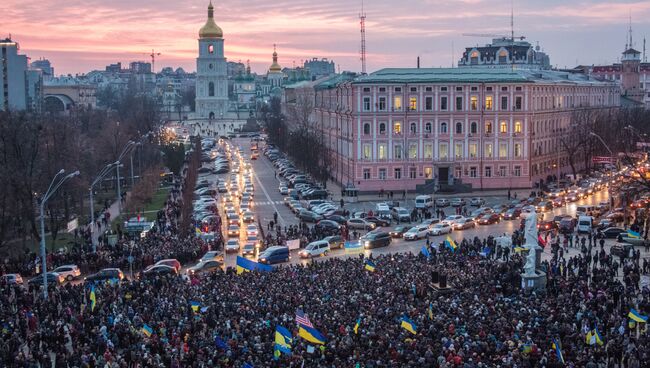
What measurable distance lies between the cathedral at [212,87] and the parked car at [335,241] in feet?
346

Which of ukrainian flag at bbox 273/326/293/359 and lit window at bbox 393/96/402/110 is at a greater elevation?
lit window at bbox 393/96/402/110

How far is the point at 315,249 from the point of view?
37.4 m

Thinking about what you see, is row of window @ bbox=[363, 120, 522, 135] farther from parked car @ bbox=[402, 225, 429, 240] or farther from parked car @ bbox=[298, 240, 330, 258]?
parked car @ bbox=[298, 240, 330, 258]

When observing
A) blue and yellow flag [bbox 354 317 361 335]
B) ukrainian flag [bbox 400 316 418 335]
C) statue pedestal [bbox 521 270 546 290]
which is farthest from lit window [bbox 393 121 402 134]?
A: ukrainian flag [bbox 400 316 418 335]

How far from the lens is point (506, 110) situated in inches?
2315

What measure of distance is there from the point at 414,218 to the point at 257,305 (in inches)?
916

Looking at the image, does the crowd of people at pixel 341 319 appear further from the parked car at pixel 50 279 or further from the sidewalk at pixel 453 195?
the sidewalk at pixel 453 195

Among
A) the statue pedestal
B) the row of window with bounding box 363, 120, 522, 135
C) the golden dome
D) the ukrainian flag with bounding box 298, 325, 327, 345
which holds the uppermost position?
the golden dome

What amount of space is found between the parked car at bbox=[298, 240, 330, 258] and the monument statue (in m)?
10.8

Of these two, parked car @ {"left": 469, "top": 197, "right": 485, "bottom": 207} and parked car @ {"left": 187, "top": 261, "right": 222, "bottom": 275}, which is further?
parked car @ {"left": 469, "top": 197, "right": 485, "bottom": 207}

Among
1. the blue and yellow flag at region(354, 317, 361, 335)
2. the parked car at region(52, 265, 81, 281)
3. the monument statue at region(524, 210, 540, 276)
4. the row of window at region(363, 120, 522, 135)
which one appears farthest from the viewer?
the row of window at region(363, 120, 522, 135)

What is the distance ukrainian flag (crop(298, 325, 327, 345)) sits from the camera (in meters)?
20.6

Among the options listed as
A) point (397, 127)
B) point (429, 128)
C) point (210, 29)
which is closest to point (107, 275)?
point (397, 127)

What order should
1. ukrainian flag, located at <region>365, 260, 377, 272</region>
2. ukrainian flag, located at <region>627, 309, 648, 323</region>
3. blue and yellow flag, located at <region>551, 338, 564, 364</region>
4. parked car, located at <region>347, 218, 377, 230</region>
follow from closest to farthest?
blue and yellow flag, located at <region>551, 338, 564, 364</region> < ukrainian flag, located at <region>627, 309, 648, 323</region> < ukrainian flag, located at <region>365, 260, 377, 272</region> < parked car, located at <region>347, 218, 377, 230</region>
